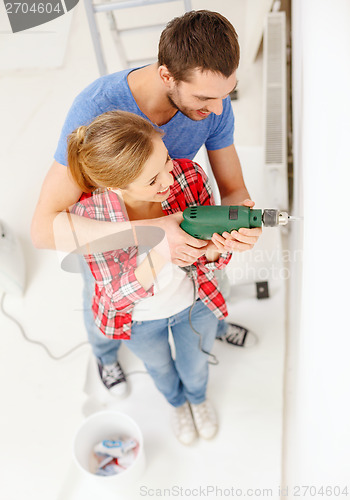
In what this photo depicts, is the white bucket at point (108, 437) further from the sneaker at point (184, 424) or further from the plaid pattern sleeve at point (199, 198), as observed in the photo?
the plaid pattern sleeve at point (199, 198)

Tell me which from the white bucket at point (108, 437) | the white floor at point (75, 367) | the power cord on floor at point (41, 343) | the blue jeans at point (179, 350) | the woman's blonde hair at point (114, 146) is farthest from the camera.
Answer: the power cord on floor at point (41, 343)

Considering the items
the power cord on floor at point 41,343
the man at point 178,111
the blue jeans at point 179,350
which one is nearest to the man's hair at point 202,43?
the man at point 178,111

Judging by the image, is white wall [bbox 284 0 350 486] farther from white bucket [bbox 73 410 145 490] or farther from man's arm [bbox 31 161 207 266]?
white bucket [bbox 73 410 145 490]

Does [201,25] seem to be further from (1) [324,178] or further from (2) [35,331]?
(2) [35,331]

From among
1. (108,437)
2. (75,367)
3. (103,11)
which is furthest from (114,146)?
(75,367)

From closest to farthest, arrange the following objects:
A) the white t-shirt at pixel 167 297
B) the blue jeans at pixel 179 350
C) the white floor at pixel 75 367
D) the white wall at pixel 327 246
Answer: the white wall at pixel 327 246 → the white t-shirt at pixel 167 297 → the blue jeans at pixel 179 350 → the white floor at pixel 75 367

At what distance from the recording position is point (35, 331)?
5.61 ft

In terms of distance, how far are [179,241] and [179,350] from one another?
1.62ft

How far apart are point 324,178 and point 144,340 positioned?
0.64 meters

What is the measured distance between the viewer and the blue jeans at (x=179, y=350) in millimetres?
1104

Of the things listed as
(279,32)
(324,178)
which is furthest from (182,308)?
(279,32)

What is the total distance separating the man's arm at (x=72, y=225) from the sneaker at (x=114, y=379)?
70 centimetres

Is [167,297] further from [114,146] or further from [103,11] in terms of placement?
[103,11]

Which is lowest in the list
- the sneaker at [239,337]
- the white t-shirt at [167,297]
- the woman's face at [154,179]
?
the sneaker at [239,337]
